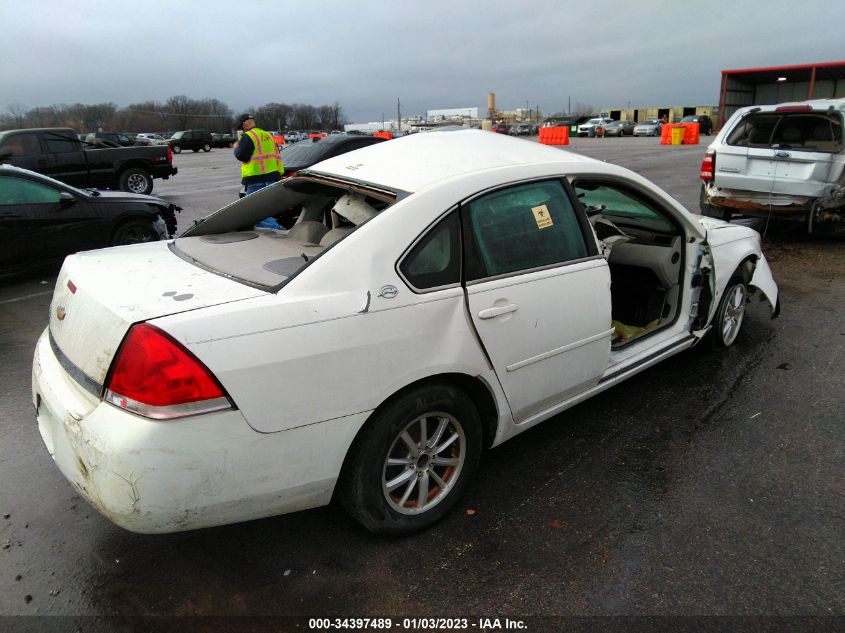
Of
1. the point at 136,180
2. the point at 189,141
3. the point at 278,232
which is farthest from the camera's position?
the point at 189,141

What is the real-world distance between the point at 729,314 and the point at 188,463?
395 cm

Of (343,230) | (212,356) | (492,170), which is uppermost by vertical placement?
(492,170)

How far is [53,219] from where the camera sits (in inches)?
Answer: 272

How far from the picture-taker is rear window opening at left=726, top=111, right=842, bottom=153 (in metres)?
8.08

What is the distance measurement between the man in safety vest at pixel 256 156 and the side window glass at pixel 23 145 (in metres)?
6.83

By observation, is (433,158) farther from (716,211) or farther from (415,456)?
(716,211)

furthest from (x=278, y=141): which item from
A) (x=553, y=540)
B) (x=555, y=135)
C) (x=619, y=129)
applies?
(x=553, y=540)

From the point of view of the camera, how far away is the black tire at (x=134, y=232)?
24.3ft

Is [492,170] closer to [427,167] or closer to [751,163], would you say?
[427,167]

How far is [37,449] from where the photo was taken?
3377 mm

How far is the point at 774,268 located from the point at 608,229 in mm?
4097

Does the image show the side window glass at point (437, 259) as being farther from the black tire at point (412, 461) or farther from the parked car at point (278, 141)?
the parked car at point (278, 141)

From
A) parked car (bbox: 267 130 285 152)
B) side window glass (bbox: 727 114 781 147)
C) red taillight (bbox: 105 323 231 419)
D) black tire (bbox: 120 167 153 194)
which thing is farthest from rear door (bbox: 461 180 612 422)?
black tire (bbox: 120 167 153 194)

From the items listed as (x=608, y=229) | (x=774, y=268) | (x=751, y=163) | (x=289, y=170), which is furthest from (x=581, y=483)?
(x=289, y=170)
